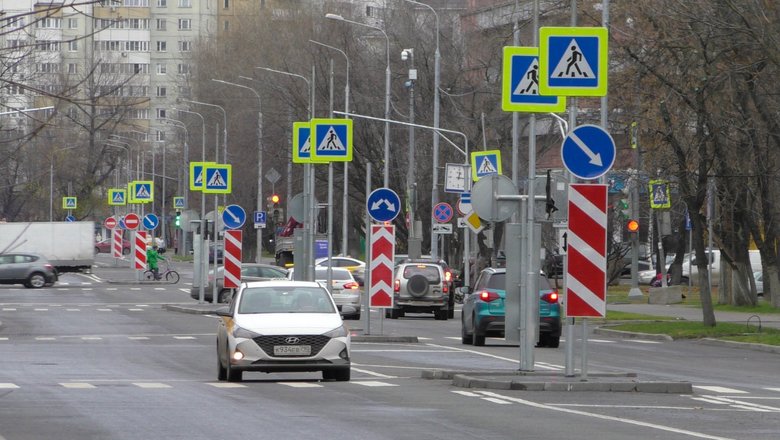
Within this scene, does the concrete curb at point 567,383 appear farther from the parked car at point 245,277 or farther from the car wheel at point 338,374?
the parked car at point 245,277

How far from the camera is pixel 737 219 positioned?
44562mm

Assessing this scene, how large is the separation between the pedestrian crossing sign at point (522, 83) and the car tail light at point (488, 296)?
10.5 meters

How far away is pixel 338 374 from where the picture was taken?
2184cm

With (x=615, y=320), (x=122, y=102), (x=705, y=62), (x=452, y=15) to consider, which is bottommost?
(x=615, y=320)

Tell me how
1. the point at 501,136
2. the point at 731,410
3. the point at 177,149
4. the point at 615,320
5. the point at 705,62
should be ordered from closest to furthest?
the point at 731,410 → the point at 705,62 → the point at 615,320 → the point at 501,136 → the point at 177,149

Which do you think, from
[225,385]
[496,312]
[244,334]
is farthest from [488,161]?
[225,385]

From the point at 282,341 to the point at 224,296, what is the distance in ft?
103

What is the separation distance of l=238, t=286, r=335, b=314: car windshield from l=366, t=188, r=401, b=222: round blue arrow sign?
9763mm

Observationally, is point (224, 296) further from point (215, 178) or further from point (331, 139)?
point (331, 139)

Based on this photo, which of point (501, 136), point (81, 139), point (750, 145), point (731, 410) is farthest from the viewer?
point (81, 139)

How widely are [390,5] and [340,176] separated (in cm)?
808

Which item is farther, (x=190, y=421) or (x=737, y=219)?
(x=737, y=219)

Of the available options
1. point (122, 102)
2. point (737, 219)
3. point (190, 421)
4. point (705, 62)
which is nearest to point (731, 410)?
point (190, 421)

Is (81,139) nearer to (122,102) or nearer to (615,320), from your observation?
(615,320)
